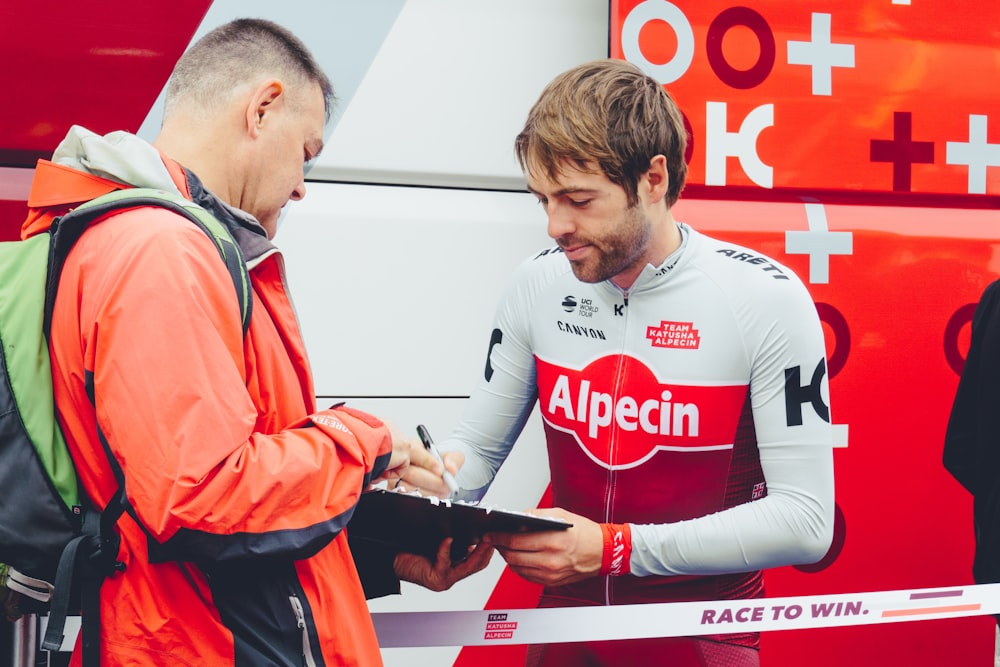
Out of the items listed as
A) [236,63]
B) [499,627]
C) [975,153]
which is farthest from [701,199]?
[236,63]

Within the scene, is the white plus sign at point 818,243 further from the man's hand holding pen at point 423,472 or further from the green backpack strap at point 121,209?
the green backpack strap at point 121,209

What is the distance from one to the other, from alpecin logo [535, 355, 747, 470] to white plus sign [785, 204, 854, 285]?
0.57 m

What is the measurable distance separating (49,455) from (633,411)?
874 mm

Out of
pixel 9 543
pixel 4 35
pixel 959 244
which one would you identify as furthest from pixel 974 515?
pixel 4 35

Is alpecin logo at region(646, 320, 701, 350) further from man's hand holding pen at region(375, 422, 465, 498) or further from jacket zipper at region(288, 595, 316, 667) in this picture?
jacket zipper at region(288, 595, 316, 667)

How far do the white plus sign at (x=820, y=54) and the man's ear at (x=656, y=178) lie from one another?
1.96 feet

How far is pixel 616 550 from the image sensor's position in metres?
1.44

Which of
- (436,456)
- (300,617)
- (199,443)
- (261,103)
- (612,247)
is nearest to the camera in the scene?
(199,443)

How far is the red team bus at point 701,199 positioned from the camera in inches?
66.6

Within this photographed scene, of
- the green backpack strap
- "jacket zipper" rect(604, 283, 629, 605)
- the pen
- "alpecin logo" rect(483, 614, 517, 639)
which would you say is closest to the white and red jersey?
"jacket zipper" rect(604, 283, 629, 605)

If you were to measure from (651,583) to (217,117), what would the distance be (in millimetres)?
964

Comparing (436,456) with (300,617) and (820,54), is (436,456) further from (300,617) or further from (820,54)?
(820,54)

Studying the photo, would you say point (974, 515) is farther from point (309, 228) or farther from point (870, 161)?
point (309, 228)

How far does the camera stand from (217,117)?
1223 millimetres
